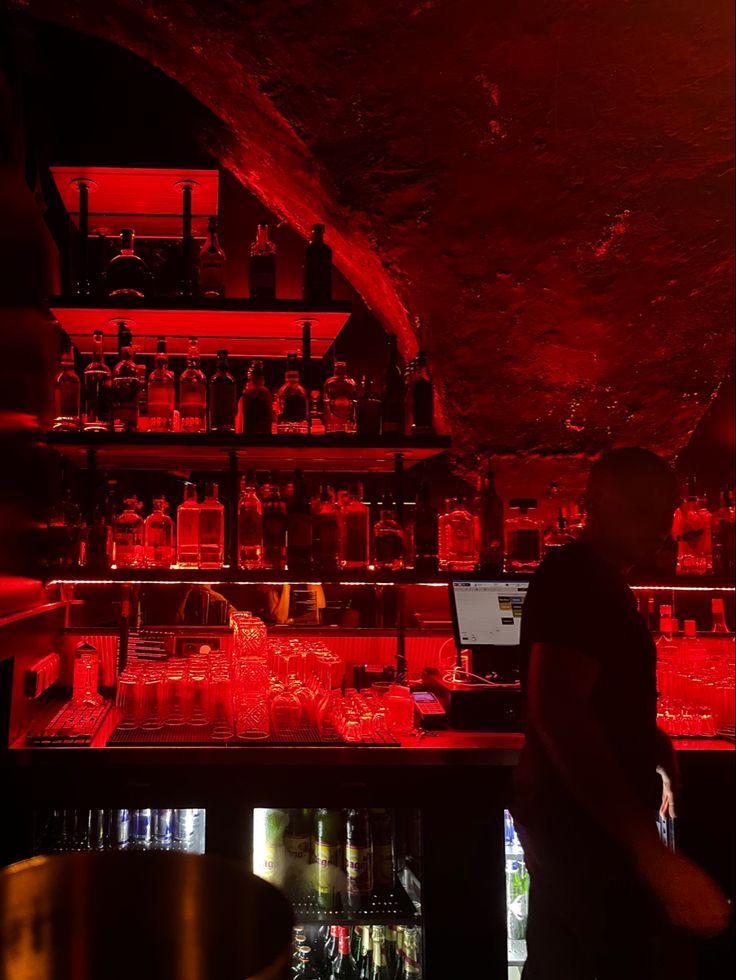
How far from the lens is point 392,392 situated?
3.19 metres

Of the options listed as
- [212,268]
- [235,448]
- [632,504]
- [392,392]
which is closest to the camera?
[632,504]

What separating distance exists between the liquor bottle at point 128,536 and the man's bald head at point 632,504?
1714mm

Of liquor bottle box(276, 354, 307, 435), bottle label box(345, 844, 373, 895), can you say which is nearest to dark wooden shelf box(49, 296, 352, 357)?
liquor bottle box(276, 354, 307, 435)

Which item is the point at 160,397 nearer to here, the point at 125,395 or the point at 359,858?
the point at 125,395

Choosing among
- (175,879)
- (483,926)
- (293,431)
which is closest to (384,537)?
(293,431)

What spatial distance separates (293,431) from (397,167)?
1.10 m

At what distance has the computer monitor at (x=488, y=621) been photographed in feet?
8.98

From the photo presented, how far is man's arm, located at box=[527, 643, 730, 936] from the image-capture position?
1.49 meters

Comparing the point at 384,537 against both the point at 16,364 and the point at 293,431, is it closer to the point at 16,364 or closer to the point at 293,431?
the point at 293,431

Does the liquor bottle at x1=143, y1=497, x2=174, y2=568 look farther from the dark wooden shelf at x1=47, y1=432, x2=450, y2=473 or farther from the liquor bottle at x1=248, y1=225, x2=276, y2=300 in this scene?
the liquor bottle at x1=248, y1=225, x2=276, y2=300

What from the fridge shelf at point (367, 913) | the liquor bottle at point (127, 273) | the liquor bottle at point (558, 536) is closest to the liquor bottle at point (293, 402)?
the liquor bottle at point (127, 273)

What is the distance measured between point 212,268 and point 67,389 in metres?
0.74

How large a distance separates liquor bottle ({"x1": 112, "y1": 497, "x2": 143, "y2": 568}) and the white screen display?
1.19 meters

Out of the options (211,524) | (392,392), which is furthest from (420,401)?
(211,524)
